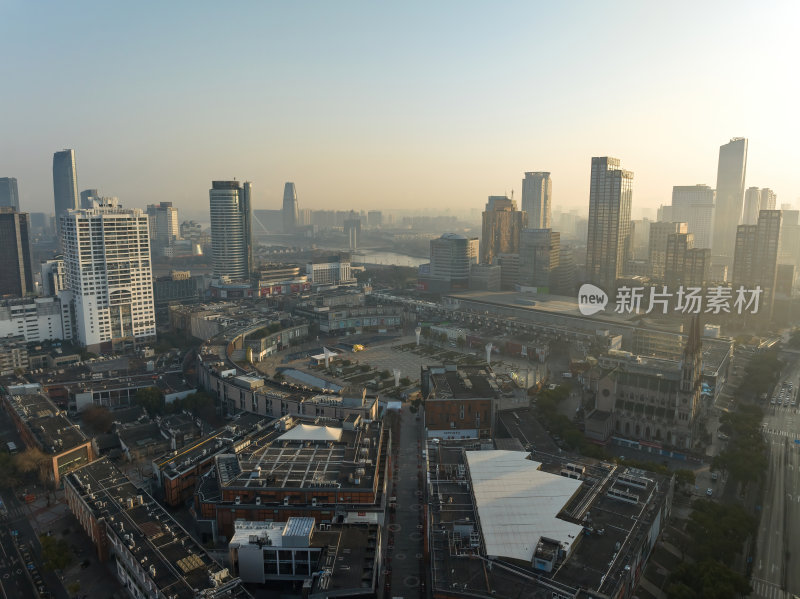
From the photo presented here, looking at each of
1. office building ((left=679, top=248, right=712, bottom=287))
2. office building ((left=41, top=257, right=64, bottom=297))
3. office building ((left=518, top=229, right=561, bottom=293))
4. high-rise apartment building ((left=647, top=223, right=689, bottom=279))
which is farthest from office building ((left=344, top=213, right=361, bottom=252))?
office building ((left=679, top=248, right=712, bottom=287))

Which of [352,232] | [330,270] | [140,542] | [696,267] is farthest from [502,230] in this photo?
[352,232]

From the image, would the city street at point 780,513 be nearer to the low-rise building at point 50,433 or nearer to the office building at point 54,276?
the low-rise building at point 50,433

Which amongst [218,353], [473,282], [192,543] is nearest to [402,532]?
[192,543]

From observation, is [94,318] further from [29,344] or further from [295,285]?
→ [295,285]

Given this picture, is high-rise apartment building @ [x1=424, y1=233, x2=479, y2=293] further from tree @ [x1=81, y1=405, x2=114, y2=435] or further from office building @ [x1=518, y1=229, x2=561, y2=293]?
tree @ [x1=81, y1=405, x2=114, y2=435]

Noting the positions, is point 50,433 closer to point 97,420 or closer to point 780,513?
point 97,420
